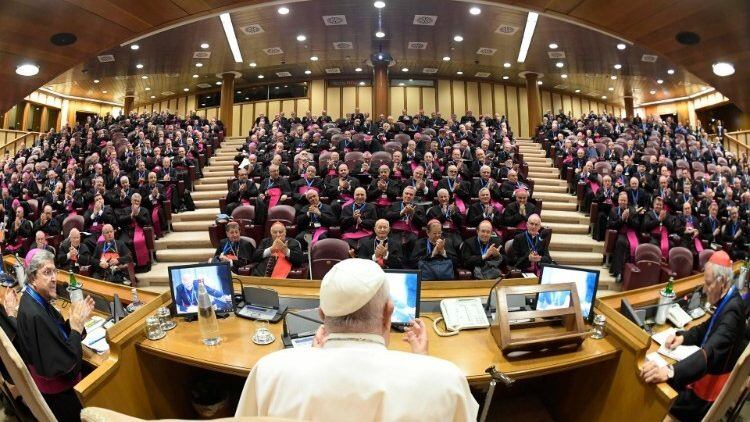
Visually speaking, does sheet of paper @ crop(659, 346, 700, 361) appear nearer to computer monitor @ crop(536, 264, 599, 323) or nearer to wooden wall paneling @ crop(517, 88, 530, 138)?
computer monitor @ crop(536, 264, 599, 323)

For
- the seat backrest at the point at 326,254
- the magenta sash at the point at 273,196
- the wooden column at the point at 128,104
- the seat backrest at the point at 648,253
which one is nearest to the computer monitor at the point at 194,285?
the seat backrest at the point at 326,254

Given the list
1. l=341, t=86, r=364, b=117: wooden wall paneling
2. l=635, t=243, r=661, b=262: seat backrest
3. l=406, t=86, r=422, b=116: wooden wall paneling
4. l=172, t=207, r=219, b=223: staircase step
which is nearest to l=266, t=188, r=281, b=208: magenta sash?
l=172, t=207, r=219, b=223: staircase step

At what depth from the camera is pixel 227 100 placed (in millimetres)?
14656

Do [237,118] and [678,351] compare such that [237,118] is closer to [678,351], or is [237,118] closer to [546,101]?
[546,101]

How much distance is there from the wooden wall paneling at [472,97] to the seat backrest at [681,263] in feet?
40.3

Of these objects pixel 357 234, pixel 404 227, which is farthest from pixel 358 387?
pixel 404 227

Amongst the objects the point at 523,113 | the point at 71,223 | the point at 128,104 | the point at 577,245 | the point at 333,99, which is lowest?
the point at 577,245

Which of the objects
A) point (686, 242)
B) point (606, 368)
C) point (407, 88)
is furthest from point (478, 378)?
point (407, 88)

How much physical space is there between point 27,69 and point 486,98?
15070mm

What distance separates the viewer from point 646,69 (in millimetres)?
12859

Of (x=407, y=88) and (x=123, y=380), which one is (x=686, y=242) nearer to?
(x=123, y=380)

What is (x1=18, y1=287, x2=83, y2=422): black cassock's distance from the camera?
7.34 feet

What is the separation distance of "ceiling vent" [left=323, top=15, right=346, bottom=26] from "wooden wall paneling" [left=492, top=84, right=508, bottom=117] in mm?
9075

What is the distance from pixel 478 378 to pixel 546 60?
12.6 m
